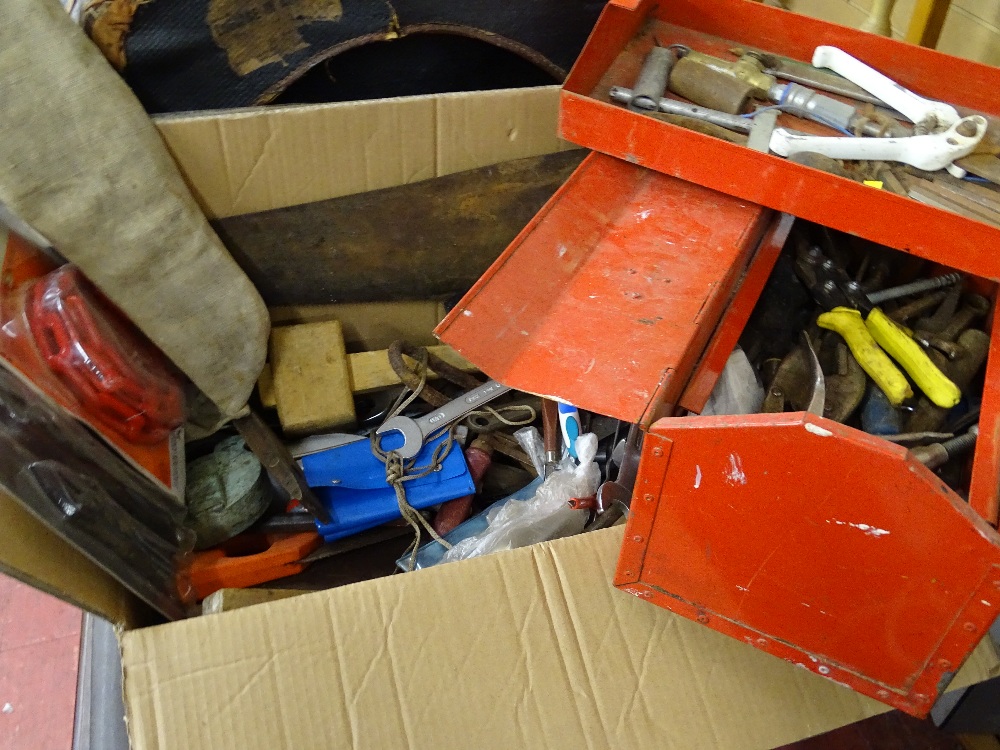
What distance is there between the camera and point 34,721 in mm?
1275

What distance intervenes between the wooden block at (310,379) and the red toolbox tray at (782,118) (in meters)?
0.53

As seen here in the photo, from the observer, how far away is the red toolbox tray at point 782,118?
0.82 metres

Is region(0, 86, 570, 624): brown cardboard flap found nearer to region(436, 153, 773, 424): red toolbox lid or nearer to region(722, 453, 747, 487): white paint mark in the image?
region(436, 153, 773, 424): red toolbox lid

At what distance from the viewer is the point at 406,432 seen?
1.20 meters

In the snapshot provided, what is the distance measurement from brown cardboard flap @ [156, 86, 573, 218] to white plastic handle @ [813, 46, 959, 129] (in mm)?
402

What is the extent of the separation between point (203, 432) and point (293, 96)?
22.2 inches

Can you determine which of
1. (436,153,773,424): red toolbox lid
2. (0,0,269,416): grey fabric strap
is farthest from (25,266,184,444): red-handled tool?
(436,153,773,424): red toolbox lid

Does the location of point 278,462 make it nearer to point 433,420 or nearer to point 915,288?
point 433,420

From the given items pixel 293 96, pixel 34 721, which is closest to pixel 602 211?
pixel 293 96

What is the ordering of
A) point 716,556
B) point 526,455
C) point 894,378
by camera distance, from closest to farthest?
point 716,556
point 894,378
point 526,455

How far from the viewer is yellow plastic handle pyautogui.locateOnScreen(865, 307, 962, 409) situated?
842mm

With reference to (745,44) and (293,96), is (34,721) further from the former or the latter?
(745,44)

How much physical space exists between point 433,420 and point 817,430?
0.74 metres

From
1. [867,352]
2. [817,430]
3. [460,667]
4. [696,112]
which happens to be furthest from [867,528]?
[696,112]
